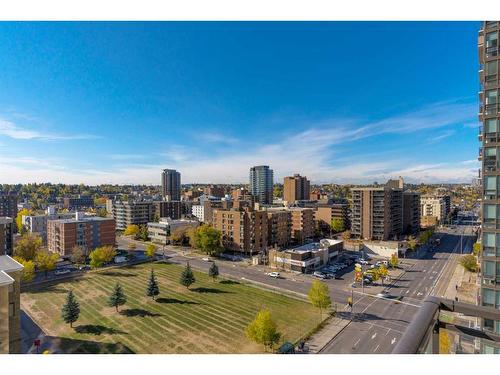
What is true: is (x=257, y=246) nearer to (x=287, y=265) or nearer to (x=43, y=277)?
(x=287, y=265)

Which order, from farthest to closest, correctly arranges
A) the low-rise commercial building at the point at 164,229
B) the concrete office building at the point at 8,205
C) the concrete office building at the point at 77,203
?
the concrete office building at the point at 77,203, the concrete office building at the point at 8,205, the low-rise commercial building at the point at 164,229

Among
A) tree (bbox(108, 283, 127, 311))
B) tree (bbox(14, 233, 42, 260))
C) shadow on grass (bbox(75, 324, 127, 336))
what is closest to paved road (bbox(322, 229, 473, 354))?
shadow on grass (bbox(75, 324, 127, 336))

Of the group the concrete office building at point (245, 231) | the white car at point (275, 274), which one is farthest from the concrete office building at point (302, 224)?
the white car at point (275, 274)

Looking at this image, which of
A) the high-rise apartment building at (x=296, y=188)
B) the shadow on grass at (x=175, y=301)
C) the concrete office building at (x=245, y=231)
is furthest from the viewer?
the high-rise apartment building at (x=296, y=188)

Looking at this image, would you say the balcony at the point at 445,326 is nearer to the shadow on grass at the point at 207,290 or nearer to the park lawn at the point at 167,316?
the park lawn at the point at 167,316

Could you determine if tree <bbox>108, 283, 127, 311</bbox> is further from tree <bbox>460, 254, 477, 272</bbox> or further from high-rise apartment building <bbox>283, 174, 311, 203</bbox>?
high-rise apartment building <bbox>283, 174, 311, 203</bbox>

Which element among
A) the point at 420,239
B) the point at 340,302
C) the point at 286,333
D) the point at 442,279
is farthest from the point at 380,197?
the point at 286,333

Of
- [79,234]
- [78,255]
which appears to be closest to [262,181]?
[79,234]

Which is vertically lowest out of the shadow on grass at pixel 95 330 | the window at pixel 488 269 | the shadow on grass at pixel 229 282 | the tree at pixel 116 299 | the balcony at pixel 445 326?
the shadow on grass at pixel 229 282
